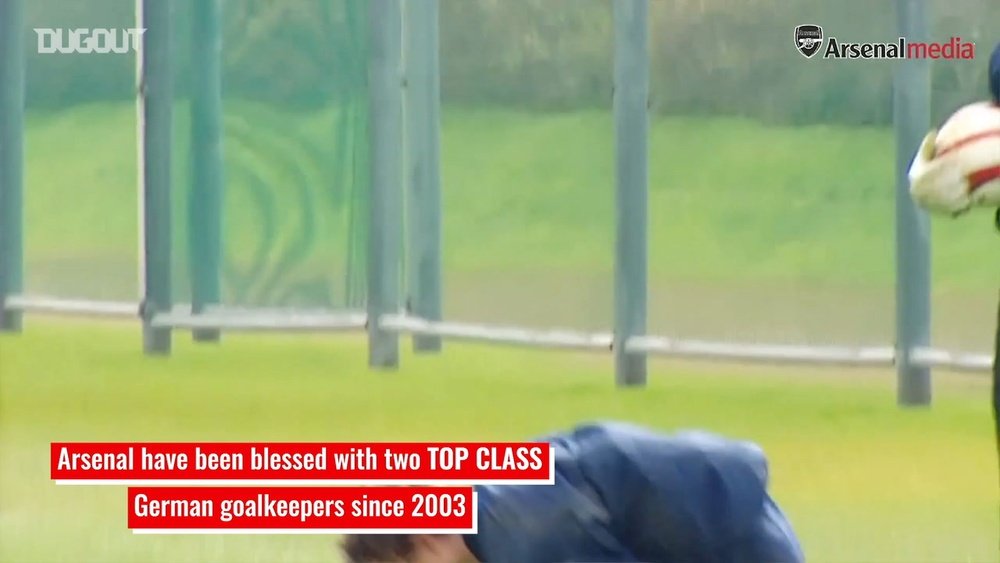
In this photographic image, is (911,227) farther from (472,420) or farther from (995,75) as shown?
(472,420)

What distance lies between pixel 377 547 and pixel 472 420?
0.25 m

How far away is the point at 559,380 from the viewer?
99.1 inches

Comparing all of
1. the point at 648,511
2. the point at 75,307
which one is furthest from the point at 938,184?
the point at 75,307

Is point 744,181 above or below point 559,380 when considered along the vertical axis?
above

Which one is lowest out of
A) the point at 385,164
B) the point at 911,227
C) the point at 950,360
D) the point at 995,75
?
the point at 950,360

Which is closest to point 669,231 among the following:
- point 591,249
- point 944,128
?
point 591,249

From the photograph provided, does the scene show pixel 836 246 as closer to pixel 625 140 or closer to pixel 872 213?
pixel 872 213

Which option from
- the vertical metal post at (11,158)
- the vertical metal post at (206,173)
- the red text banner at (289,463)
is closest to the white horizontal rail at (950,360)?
the red text banner at (289,463)

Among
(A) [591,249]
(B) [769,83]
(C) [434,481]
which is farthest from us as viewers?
(A) [591,249]

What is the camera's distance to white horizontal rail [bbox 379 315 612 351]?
258cm

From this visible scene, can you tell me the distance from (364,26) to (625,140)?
477mm

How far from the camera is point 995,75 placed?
215 centimetres

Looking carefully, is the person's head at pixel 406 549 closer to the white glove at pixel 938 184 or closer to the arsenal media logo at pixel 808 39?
the white glove at pixel 938 184

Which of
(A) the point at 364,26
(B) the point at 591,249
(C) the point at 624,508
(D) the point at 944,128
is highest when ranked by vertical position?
(A) the point at 364,26
